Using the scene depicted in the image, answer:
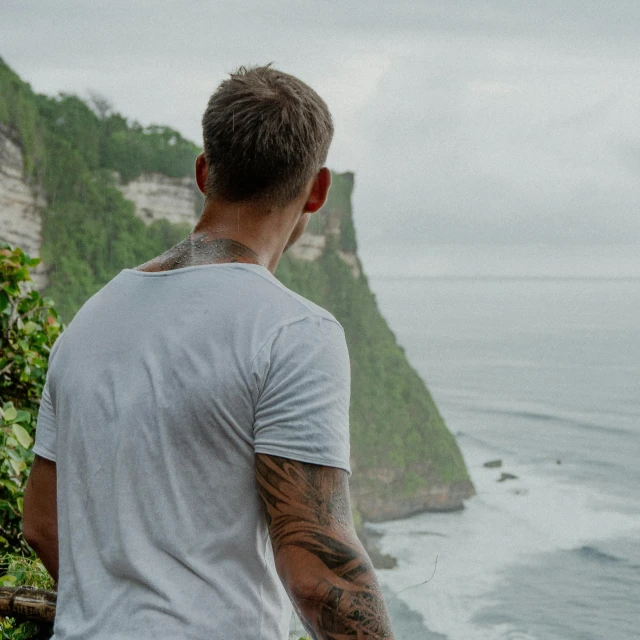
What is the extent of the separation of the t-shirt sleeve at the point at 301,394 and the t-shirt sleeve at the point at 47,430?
1.13 ft

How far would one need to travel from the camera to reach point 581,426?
55156 mm

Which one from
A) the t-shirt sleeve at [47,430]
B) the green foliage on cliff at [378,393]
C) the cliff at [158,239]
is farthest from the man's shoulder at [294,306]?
the green foliage on cliff at [378,393]

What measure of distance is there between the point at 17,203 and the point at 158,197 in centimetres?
829

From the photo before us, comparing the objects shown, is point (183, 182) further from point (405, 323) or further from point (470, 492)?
point (405, 323)

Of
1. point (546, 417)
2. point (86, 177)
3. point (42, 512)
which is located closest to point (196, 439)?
point (42, 512)

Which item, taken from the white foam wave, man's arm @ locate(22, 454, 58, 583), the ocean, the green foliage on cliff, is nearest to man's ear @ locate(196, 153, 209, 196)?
man's arm @ locate(22, 454, 58, 583)

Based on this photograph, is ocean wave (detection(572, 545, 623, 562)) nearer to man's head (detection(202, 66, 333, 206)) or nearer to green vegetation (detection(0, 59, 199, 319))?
green vegetation (detection(0, 59, 199, 319))

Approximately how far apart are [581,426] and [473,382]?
1739 cm

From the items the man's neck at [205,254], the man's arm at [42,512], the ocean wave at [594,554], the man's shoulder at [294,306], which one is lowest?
the ocean wave at [594,554]

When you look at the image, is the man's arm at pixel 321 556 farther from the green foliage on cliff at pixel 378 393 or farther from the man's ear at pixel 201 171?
the green foliage on cliff at pixel 378 393

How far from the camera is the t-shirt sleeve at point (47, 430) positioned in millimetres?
1052

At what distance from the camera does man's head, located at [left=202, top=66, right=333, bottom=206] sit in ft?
3.08

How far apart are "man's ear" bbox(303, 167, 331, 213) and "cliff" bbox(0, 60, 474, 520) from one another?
80.9 feet

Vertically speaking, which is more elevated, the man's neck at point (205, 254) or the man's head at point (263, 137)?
the man's head at point (263, 137)
